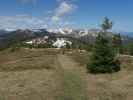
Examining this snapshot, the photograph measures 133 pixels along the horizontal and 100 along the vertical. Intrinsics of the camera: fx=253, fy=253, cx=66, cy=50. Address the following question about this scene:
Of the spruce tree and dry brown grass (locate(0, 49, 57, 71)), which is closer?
the spruce tree

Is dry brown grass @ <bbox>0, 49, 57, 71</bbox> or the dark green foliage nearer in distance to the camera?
the dark green foliage

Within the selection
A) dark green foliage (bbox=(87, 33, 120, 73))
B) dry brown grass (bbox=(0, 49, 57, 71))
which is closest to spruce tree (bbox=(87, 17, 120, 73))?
dark green foliage (bbox=(87, 33, 120, 73))

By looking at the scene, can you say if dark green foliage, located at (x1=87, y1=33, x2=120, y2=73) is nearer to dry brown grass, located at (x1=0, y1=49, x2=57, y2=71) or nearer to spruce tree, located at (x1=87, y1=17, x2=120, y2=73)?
spruce tree, located at (x1=87, y1=17, x2=120, y2=73)

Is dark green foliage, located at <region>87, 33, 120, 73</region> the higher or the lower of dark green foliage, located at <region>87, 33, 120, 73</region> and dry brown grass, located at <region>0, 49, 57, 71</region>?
the higher

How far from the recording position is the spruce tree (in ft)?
126

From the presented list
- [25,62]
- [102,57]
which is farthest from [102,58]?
[25,62]

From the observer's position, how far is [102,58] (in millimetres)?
38344

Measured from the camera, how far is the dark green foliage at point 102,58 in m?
38.5

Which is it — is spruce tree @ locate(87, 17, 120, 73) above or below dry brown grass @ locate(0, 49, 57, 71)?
above

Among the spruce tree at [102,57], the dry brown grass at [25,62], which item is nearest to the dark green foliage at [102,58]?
the spruce tree at [102,57]

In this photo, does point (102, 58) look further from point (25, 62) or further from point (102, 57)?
point (25, 62)

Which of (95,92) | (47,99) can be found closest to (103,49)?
(95,92)

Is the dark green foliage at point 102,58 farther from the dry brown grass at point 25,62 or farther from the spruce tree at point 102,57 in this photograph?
the dry brown grass at point 25,62

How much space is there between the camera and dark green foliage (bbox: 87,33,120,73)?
126ft
